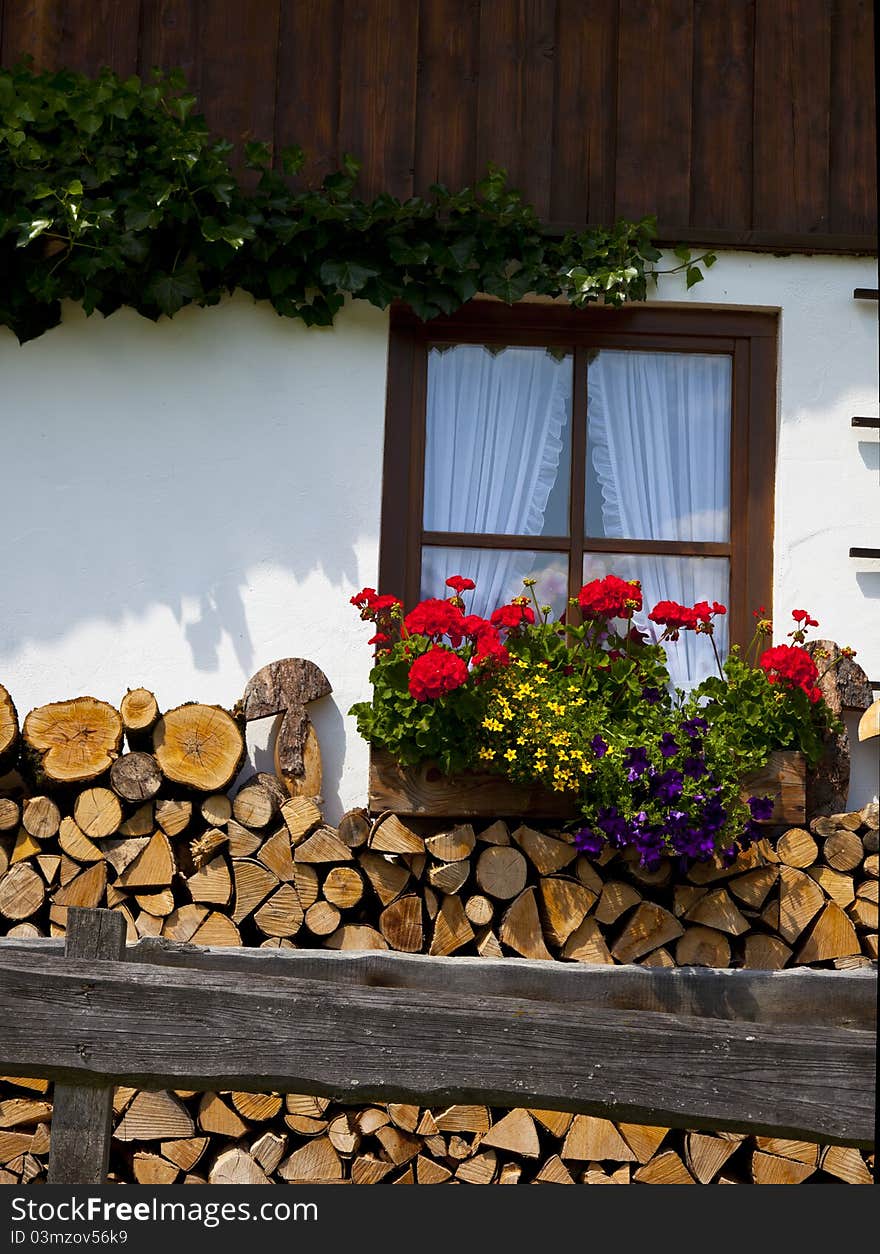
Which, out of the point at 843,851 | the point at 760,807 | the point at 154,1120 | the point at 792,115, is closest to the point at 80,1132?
the point at 154,1120

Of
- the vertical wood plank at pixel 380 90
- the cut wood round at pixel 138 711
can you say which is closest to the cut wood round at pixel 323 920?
the cut wood round at pixel 138 711

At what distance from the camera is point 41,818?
3.95m

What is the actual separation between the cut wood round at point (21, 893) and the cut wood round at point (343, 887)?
2.64ft

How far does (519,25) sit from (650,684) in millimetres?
2291

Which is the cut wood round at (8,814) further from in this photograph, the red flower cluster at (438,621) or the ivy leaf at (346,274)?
the ivy leaf at (346,274)

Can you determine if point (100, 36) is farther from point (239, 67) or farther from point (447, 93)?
point (447, 93)

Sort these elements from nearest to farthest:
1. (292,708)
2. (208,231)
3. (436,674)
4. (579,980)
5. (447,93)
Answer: (579,980) → (436,674) → (292,708) → (208,231) → (447,93)

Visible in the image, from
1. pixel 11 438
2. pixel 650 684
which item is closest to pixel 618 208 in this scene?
pixel 650 684

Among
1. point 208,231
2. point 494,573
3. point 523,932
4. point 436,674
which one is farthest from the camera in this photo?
point 494,573

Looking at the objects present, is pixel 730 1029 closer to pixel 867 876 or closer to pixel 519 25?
pixel 867 876

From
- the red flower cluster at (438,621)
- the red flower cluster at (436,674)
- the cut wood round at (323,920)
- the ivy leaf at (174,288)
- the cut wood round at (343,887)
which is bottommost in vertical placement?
the cut wood round at (323,920)

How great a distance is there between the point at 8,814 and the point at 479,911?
1.34 m

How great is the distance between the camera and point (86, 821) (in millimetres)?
3953

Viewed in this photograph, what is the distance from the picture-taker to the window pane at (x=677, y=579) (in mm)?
4496
